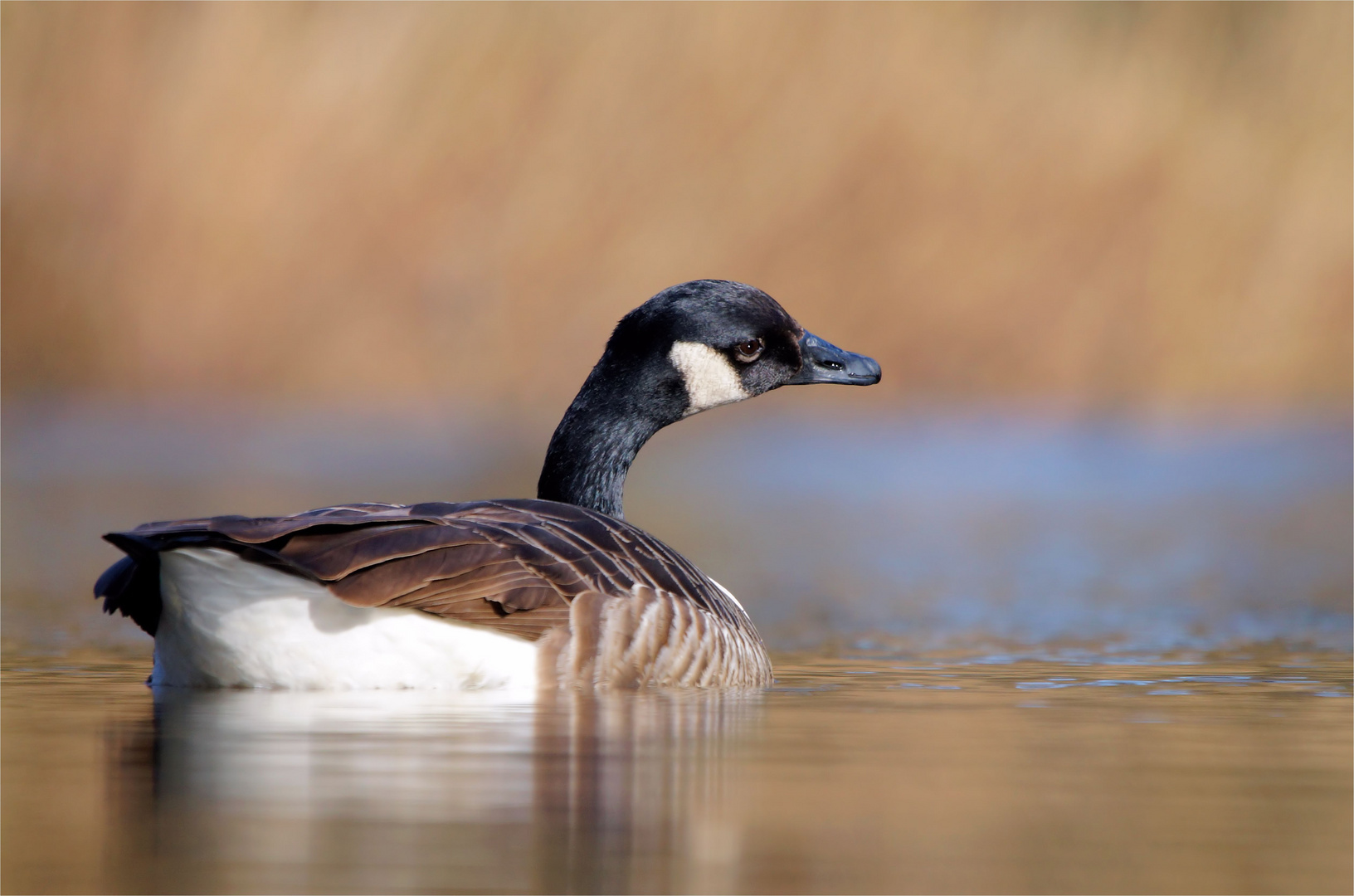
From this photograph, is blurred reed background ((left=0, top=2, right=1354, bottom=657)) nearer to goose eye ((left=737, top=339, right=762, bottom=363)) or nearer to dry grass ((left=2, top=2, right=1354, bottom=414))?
dry grass ((left=2, top=2, right=1354, bottom=414))

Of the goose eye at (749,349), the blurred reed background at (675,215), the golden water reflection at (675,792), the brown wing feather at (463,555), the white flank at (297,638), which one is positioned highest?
the blurred reed background at (675,215)

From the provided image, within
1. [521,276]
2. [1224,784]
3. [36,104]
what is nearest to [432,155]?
[521,276]

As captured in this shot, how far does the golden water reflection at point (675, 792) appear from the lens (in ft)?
11.7

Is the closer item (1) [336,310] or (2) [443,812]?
(2) [443,812]

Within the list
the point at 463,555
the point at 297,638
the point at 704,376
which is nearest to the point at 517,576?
the point at 463,555

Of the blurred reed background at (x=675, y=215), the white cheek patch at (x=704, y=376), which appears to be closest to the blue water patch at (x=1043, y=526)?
the blurred reed background at (x=675, y=215)

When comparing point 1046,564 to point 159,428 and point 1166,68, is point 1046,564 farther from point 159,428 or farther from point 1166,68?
point 1166,68

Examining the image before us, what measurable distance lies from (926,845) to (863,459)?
23.9m

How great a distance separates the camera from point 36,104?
38.1m

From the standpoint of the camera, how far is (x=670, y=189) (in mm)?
37188

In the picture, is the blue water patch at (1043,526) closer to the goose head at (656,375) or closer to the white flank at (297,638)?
the goose head at (656,375)

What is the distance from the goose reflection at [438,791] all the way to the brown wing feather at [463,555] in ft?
1.10

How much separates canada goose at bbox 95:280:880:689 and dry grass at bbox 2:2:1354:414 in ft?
88.4

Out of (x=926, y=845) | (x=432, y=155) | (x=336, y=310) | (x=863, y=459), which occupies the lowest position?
(x=926, y=845)
